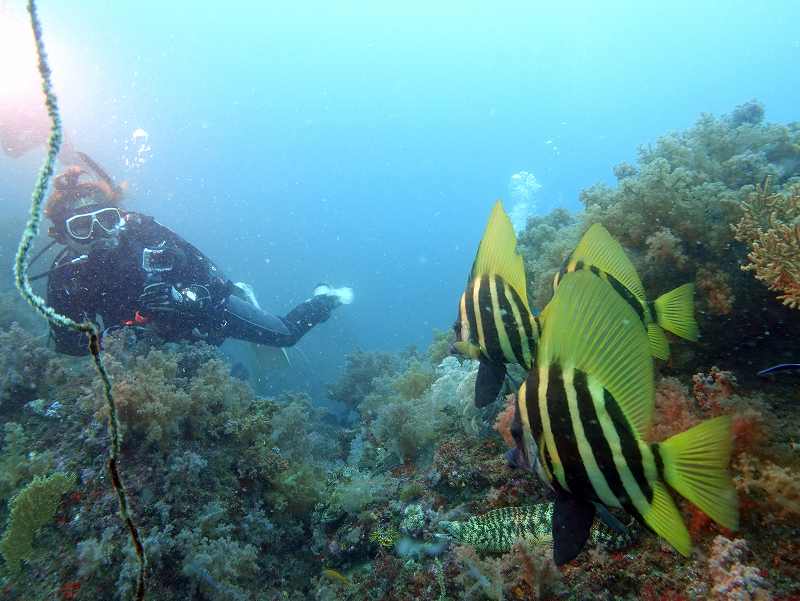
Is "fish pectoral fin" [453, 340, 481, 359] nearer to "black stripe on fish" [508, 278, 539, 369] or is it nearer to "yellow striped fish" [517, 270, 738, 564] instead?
"black stripe on fish" [508, 278, 539, 369]

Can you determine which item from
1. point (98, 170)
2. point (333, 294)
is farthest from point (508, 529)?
point (333, 294)

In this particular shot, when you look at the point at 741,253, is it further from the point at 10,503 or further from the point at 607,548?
the point at 10,503

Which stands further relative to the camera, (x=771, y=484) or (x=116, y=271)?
(x=116, y=271)

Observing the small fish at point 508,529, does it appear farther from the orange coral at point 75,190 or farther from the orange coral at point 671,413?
the orange coral at point 75,190

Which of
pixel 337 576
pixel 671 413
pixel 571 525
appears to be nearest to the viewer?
pixel 571 525

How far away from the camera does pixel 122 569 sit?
3.37 m

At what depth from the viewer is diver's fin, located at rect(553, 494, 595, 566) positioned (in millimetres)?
1463

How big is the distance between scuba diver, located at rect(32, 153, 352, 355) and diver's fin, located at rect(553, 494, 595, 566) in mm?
6817

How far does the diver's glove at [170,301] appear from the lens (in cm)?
713

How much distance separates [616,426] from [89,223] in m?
7.93

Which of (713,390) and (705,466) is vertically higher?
(713,390)

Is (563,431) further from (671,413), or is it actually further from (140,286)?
(140,286)

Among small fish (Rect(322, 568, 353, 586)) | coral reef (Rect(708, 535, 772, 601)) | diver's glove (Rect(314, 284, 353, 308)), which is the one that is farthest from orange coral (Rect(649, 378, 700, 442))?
diver's glove (Rect(314, 284, 353, 308))

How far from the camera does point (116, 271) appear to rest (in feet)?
23.2
